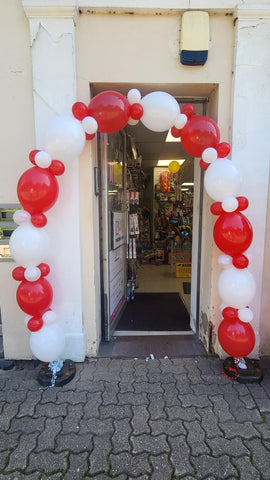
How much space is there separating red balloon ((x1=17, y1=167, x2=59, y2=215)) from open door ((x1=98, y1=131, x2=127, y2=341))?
2.61 feet

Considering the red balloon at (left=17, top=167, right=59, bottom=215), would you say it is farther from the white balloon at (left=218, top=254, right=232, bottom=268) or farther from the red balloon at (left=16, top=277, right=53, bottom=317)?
the white balloon at (left=218, top=254, right=232, bottom=268)

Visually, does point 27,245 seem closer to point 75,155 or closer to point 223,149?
point 75,155

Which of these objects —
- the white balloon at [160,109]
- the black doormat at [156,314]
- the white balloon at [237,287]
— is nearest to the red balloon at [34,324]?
the black doormat at [156,314]

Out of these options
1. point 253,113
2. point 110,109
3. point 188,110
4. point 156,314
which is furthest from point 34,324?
point 253,113

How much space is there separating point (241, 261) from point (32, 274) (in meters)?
1.64

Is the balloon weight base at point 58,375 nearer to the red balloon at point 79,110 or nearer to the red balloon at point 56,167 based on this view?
the red balloon at point 56,167

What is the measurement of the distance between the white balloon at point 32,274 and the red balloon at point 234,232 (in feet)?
4.78

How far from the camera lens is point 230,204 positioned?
1.82 meters

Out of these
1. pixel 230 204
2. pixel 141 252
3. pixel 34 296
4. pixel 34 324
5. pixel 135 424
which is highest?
pixel 230 204

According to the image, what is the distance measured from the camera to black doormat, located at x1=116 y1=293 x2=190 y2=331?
10.00ft

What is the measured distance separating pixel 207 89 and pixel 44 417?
10.1 feet

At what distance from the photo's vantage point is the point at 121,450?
150cm

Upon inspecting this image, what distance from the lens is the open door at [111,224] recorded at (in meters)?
2.56

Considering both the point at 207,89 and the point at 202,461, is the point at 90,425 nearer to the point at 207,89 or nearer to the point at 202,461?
the point at 202,461
